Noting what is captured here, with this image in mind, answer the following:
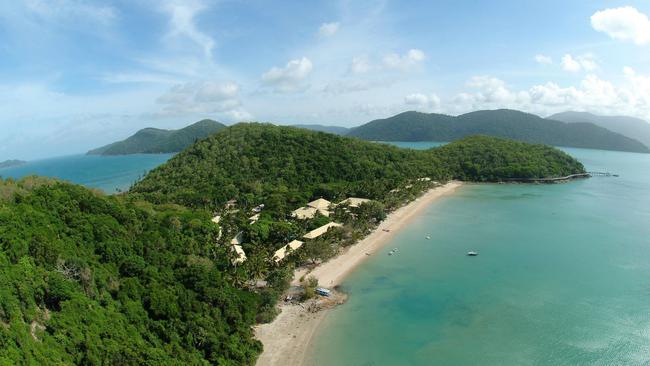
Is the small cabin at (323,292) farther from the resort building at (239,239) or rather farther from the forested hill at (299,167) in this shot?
the forested hill at (299,167)

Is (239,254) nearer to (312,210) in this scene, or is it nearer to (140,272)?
(140,272)

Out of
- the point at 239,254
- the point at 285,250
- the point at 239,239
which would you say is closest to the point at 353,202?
the point at 239,239

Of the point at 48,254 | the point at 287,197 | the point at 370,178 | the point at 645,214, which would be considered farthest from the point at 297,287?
the point at 645,214

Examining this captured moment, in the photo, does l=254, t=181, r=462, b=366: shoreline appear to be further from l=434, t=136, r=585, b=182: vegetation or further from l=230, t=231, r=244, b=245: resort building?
l=434, t=136, r=585, b=182: vegetation

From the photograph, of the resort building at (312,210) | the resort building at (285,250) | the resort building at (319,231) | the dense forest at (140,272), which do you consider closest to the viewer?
the dense forest at (140,272)

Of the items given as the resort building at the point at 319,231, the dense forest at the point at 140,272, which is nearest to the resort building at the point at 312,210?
the dense forest at the point at 140,272

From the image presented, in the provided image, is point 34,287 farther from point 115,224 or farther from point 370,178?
point 370,178

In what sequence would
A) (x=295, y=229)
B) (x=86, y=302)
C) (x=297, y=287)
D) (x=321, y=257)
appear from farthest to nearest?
(x=295, y=229)
(x=321, y=257)
(x=297, y=287)
(x=86, y=302)
